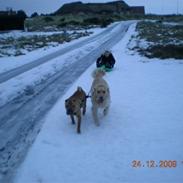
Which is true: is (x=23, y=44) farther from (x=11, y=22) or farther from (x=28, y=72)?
(x=11, y=22)

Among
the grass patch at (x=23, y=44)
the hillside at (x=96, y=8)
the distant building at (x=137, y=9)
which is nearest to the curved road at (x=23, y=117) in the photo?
the grass patch at (x=23, y=44)

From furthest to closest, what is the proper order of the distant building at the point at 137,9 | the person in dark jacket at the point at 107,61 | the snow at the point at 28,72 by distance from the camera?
the distant building at the point at 137,9 → the person in dark jacket at the point at 107,61 → the snow at the point at 28,72

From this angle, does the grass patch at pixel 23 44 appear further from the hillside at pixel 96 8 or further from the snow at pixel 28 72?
the hillside at pixel 96 8

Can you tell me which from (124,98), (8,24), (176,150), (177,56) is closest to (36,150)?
(176,150)

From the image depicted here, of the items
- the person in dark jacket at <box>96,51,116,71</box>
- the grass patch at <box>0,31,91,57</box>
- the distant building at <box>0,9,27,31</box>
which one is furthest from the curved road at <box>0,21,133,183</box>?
the distant building at <box>0,9,27,31</box>

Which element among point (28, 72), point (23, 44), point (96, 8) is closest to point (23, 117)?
point (28, 72)

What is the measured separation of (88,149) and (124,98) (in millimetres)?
3820
